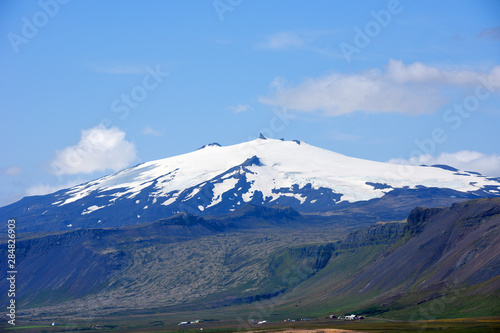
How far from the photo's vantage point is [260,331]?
7288 inches

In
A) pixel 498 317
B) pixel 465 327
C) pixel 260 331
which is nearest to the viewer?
pixel 465 327

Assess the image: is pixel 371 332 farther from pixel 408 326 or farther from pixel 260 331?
pixel 260 331

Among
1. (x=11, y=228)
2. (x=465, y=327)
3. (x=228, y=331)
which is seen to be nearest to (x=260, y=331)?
(x=228, y=331)

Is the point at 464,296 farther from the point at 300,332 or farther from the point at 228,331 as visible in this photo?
the point at 228,331

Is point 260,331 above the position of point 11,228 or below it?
below

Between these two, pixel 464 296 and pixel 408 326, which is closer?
pixel 408 326

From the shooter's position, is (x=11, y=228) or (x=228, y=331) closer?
(x=11, y=228)

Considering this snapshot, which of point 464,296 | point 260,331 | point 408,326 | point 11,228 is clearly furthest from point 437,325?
point 11,228

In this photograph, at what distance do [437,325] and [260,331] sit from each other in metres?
41.4

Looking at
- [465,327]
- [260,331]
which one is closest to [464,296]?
[465,327]

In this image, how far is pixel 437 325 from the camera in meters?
169

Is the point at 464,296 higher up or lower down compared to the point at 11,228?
lower down

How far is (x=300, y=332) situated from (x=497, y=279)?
54.3m

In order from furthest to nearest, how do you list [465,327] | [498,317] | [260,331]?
[260,331] → [498,317] → [465,327]
